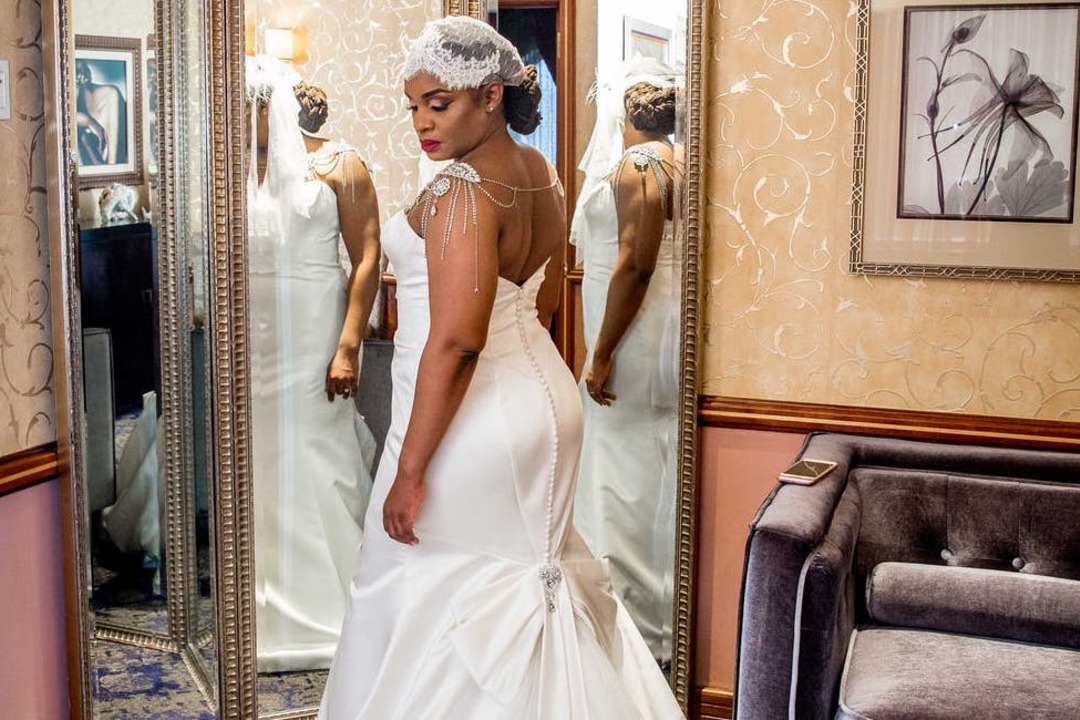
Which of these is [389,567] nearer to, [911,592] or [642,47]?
[911,592]

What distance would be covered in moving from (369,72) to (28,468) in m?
1.18

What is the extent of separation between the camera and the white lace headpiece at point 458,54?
2674 millimetres

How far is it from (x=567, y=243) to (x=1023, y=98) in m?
1.13

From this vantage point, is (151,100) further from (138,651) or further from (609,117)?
(138,651)

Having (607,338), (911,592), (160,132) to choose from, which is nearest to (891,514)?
(911,592)

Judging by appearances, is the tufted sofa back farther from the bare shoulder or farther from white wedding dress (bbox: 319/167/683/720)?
the bare shoulder

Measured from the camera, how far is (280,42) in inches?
121

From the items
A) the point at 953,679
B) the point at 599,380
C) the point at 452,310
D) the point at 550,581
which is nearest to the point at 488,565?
the point at 550,581

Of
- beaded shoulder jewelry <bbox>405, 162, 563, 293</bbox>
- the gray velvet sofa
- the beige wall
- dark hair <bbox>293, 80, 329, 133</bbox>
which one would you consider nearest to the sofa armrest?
the gray velvet sofa

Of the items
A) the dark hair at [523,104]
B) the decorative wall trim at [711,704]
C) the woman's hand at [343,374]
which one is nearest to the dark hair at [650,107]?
the dark hair at [523,104]

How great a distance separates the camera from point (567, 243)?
335cm

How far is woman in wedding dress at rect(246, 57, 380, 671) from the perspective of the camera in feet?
10.2

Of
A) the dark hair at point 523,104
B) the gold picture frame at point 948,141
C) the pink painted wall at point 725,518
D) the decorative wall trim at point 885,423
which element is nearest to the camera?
the dark hair at point 523,104

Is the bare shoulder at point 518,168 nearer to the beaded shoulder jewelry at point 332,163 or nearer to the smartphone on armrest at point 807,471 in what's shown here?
the beaded shoulder jewelry at point 332,163
